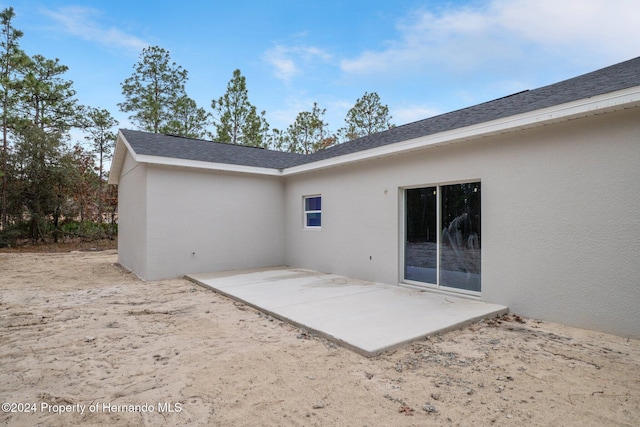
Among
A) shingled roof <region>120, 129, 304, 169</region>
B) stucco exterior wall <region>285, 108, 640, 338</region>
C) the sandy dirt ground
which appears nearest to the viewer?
the sandy dirt ground

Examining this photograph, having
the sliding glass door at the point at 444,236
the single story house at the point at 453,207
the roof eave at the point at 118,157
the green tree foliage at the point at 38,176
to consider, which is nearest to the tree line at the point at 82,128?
the green tree foliage at the point at 38,176

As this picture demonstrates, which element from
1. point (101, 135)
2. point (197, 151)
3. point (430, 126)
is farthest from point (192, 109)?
point (430, 126)

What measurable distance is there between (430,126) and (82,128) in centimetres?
2027

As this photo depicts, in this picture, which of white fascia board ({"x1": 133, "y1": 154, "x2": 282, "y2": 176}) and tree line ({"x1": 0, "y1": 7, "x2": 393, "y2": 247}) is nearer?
white fascia board ({"x1": 133, "y1": 154, "x2": 282, "y2": 176})

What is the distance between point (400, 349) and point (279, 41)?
1313 centimetres

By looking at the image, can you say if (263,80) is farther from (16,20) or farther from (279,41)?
(16,20)

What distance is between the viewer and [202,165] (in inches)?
325

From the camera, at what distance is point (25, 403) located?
252cm

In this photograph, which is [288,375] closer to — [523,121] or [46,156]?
[523,121]

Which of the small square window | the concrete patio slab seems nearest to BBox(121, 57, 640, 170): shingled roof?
the small square window

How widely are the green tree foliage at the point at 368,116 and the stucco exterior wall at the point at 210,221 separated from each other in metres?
13.4

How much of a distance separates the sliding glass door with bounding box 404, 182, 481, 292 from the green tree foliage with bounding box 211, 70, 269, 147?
1574 cm

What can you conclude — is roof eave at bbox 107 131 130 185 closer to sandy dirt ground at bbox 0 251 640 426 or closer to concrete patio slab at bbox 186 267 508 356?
concrete patio slab at bbox 186 267 508 356

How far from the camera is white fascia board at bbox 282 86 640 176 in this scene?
376 cm
